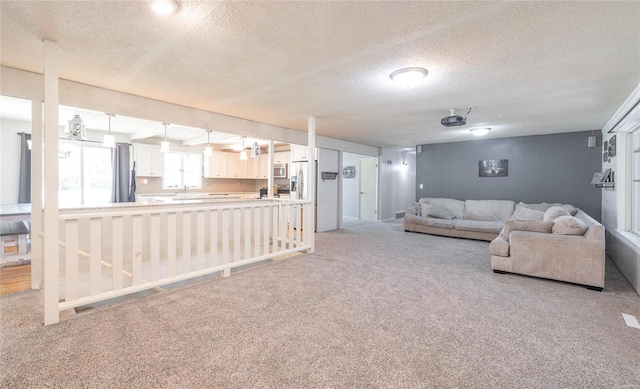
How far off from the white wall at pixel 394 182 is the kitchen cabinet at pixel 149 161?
19.7ft

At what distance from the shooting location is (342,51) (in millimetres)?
2461

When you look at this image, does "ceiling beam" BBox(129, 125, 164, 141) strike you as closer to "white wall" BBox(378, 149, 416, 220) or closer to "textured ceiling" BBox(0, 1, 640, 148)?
"textured ceiling" BBox(0, 1, 640, 148)

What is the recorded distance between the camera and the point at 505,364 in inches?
73.2

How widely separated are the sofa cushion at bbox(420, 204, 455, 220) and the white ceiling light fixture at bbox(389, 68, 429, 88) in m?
4.38

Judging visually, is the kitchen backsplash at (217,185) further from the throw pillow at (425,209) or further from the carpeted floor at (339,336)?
the carpeted floor at (339,336)

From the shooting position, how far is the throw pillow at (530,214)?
17.1 ft

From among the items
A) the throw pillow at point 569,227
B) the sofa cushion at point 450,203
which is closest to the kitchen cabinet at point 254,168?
the sofa cushion at point 450,203

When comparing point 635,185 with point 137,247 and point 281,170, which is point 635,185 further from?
point 281,170

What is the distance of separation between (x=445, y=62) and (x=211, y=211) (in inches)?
121

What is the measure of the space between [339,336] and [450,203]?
590cm

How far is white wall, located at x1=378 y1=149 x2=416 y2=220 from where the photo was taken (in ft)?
29.0

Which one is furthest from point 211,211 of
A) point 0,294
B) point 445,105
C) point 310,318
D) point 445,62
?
point 445,105

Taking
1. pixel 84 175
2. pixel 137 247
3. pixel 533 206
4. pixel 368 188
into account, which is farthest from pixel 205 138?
pixel 533 206

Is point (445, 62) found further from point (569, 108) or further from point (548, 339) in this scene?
point (569, 108)
